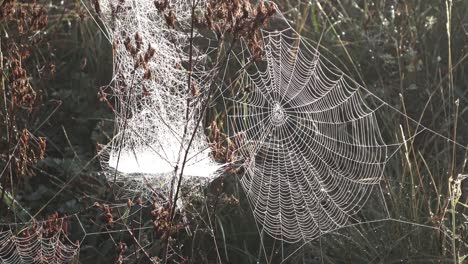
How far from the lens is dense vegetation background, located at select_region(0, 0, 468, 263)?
354 centimetres

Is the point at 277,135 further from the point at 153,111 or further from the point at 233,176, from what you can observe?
the point at 153,111

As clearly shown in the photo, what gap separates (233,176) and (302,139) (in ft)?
1.47

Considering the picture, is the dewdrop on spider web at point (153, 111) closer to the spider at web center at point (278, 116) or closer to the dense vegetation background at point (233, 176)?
the dense vegetation background at point (233, 176)

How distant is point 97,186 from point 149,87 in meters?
0.56

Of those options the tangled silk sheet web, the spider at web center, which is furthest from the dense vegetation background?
the spider at web center

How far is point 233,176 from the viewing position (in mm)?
4328

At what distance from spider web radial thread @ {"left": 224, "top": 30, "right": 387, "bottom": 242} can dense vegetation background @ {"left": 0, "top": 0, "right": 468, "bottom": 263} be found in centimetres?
13

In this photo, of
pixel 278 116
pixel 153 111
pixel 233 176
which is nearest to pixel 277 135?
pixel 278 116

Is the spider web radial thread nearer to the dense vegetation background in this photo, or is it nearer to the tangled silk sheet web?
the tangled silk sheet web

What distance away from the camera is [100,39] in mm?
5219

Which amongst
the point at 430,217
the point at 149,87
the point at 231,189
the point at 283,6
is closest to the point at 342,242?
the point at 430,217

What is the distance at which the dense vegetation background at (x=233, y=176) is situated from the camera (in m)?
3.54

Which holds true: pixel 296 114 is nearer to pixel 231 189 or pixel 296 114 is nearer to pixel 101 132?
pixel 231 189

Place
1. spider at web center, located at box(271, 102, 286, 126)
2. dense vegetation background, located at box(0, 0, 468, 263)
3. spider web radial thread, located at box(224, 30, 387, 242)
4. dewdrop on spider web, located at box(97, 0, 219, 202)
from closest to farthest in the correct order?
dense vegetation background, located at box(0, 0, 468, 263), dewdrop on spider web, located at box(97, 0, 219, 202), spider web radial thread, located at box(224, 30, 387, 242), spider at web center, located at box(271, 102, 286, 126)
